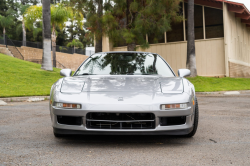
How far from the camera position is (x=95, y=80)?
13.9 feet

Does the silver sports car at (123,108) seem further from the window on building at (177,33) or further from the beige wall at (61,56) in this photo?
the beige wall at (61,56)

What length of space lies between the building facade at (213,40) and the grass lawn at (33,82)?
2593mm

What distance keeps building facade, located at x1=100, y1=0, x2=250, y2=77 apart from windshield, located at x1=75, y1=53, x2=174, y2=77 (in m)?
13.7

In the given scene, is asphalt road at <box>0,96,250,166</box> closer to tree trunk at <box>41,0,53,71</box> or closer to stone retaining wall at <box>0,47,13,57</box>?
tree trunk at <box>41,0,53,71</box>

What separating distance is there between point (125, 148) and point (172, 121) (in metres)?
0.66

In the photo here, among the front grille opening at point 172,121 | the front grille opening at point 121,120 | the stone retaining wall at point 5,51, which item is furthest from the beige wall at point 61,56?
the front grille opening at point 172,121

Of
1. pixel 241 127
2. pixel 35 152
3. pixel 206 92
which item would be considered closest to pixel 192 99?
pixel 241 127

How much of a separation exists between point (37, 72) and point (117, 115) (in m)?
14.0

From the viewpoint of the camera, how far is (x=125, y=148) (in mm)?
3629

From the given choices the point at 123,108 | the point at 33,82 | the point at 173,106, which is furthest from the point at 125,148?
the point at 33,82

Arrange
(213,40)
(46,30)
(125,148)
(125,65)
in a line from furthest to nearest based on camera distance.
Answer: (213,40) → (46,30) → (125,65) → (125,148)

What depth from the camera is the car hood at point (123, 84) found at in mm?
3848

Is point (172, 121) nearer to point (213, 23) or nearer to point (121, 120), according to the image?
point (121, 120)

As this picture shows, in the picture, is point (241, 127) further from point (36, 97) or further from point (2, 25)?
point (2, 25)
